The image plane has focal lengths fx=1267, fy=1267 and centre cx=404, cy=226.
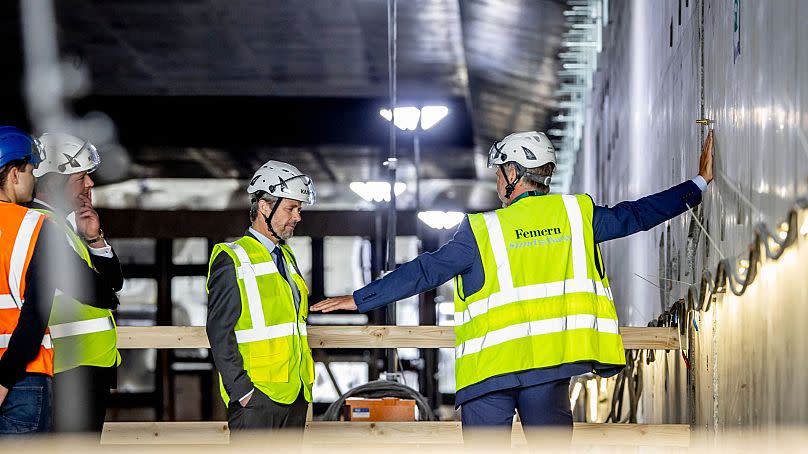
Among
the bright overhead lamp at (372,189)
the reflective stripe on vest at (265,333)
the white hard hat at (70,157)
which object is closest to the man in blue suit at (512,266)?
the reflective stripe on vest at (265,333)

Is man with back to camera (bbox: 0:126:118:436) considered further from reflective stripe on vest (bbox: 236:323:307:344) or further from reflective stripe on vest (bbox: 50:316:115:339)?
reflective stripe on vest (bbox: 236:323:307:344)

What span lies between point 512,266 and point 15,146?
6.19 ft

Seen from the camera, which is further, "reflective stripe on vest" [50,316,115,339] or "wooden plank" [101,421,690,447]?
"wooden plank" [101,421,690,447]

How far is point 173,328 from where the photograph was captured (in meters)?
6.83

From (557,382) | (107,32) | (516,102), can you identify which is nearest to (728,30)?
(557,382)

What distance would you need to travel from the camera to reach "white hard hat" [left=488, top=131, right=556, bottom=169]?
16.9 feet

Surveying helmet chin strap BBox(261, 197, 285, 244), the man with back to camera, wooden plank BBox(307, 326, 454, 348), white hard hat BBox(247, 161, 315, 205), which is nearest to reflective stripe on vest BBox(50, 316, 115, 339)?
the man with back to camera

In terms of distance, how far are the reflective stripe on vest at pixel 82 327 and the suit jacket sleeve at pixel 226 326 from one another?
1.86ft

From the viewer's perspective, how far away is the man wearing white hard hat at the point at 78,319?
4703 millimetres

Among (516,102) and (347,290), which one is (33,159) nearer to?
(516,102)

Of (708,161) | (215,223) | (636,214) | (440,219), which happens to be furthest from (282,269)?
(215,223)

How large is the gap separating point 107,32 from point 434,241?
9856 mm

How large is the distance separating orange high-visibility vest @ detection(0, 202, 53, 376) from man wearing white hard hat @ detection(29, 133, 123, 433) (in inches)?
7.1

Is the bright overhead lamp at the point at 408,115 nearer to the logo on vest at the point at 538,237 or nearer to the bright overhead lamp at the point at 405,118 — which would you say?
the bright overhead lamp at the point at 405,118
